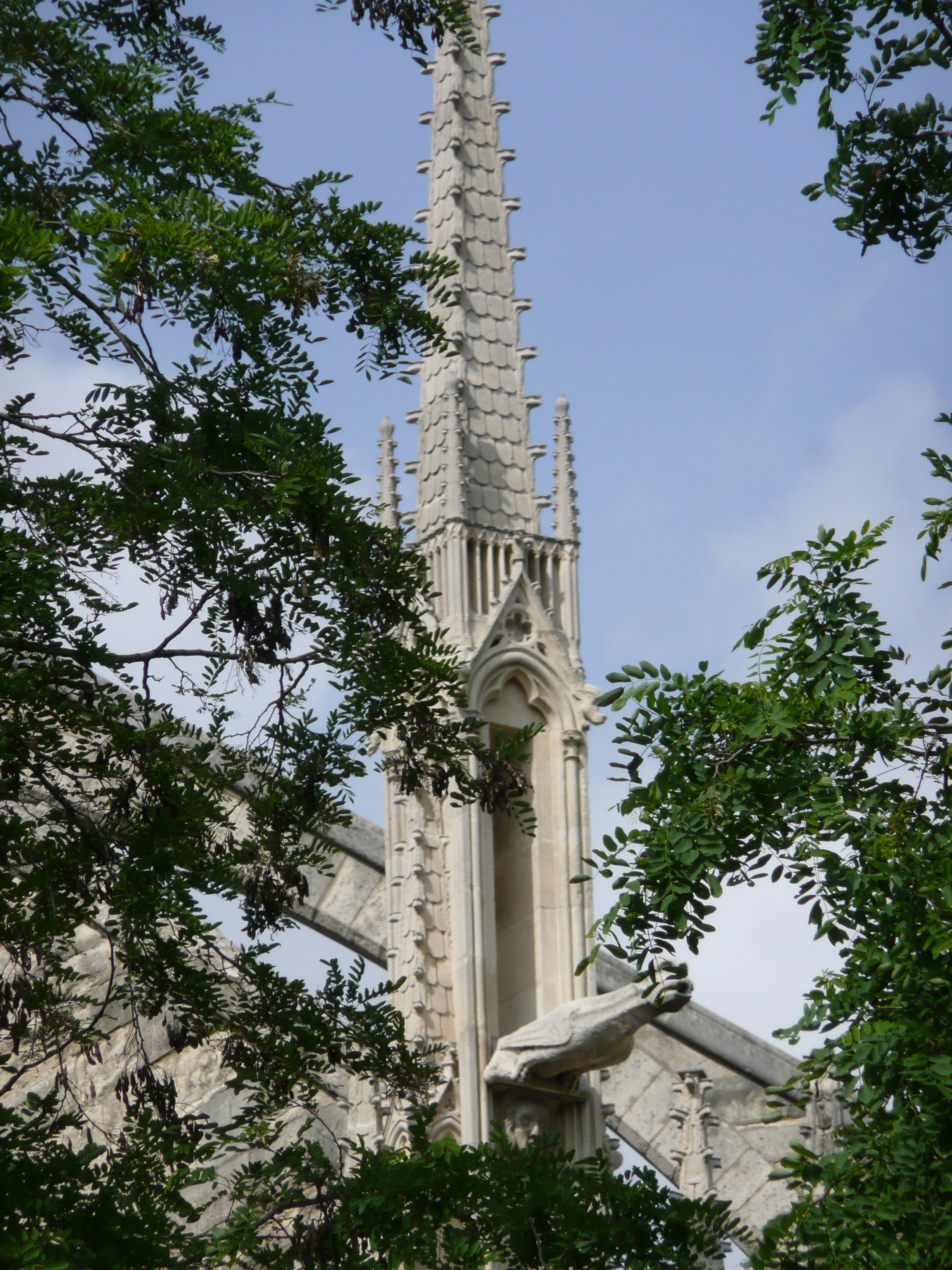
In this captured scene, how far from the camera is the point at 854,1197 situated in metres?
7.41

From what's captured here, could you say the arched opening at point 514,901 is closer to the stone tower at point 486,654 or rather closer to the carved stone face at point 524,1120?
the stone tower at point 486,654

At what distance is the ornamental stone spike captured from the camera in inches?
606

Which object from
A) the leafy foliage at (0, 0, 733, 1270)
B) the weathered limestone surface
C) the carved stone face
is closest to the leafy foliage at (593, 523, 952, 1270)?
the leafy foliage at (0, 0, 733, 1270)

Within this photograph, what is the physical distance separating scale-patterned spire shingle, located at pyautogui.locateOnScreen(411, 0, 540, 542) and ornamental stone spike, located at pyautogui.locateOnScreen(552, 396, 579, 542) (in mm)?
193

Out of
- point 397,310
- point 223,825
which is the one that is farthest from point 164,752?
point 397,310

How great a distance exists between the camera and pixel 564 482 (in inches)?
615

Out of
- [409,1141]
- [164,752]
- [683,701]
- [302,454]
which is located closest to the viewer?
[683,701]

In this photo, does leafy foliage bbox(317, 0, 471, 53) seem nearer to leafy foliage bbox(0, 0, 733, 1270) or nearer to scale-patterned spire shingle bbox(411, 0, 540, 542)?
leafy foliage bbox(0, 0, 733, 1270)

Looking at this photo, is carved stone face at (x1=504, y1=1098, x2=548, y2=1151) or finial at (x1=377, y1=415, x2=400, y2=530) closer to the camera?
carved stone face at (x1=504, y1=1098, x2=548, y2=1151)

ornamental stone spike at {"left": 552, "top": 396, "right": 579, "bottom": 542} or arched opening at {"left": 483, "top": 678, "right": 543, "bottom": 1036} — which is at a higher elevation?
ornamental stone spike at {"left": 552, "top": 396, "right": 579, "bottom": 542}

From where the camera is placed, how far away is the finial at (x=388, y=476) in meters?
15.5

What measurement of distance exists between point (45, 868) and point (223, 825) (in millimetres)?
1018

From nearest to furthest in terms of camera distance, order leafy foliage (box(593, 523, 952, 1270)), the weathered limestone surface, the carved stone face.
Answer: leafy foliage (box(593, 523, 952, 1270)) → the carved stone face → the weathered limestone surface

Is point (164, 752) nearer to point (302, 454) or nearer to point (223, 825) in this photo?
point (223, 825)
